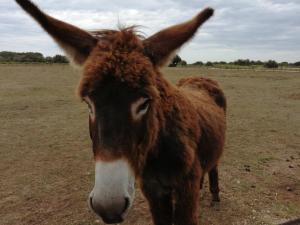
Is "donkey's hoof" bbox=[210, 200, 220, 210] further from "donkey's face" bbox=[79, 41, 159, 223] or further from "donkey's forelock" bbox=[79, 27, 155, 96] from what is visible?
"donkey's forelock" bbox=[79, 27, 155, 96]

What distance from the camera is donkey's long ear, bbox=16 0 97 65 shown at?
2611mm

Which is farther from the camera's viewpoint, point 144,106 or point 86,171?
point 86,171

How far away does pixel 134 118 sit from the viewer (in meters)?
2.44

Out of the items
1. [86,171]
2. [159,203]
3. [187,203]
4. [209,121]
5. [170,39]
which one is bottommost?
[86,171]

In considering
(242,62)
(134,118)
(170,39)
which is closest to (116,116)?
(134,118)

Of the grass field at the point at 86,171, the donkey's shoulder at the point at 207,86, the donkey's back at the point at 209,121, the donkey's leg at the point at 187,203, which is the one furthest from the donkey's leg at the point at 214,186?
the donkey's leg at the point at 187,203

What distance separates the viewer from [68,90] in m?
20.2

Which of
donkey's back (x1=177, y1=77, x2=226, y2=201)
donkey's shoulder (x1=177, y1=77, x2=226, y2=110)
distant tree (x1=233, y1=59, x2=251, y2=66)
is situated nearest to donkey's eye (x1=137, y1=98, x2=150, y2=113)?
donkey's back (x1=177, y1=77, x2=226, y2=201)

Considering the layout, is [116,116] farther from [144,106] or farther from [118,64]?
[118,64]

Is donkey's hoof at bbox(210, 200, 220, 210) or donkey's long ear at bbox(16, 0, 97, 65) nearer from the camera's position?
donkey's long ear at bbox(16, 0, 97, 65)

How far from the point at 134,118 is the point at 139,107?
9 centimetres

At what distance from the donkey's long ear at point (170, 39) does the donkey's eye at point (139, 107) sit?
1.30 ft

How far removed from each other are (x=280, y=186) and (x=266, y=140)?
302 centimetres

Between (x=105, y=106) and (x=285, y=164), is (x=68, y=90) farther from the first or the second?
(x=105, y=106)
